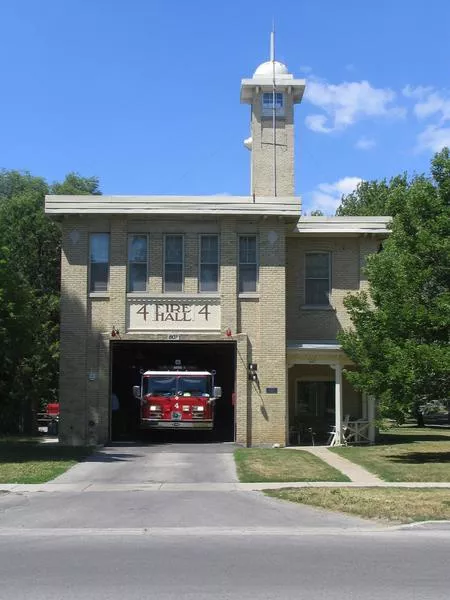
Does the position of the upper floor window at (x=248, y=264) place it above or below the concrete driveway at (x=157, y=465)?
above

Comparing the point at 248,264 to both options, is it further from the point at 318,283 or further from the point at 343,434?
the point at 343,434

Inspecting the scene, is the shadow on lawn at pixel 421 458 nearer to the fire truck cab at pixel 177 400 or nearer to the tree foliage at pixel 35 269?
the fire truck cab at pixel 177 400

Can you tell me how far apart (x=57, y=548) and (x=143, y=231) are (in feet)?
52.2

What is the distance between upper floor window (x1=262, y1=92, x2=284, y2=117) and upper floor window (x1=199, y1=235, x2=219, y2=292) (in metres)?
11.4

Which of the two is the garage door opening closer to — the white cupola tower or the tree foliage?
the tree foliage

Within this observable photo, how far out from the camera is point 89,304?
23734mm

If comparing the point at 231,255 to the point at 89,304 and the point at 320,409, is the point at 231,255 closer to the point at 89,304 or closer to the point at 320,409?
the point at 89,304

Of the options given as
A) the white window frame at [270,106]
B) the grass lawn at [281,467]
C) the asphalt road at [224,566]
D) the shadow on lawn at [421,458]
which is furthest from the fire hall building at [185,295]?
the asphalt road at [224,566]

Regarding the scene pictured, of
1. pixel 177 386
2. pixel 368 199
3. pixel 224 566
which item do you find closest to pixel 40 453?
pixel 177 386

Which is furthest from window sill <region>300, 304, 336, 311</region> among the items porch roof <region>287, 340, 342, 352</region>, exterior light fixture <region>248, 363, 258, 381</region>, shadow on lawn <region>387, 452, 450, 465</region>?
shadow on lawn <region>387, 452, 450, 465</region>

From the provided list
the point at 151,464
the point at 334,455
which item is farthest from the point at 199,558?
the point at 334,455

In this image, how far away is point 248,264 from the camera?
78.9 feet

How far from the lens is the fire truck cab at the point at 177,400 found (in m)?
23.7

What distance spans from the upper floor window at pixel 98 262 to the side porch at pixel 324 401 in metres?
6.69
